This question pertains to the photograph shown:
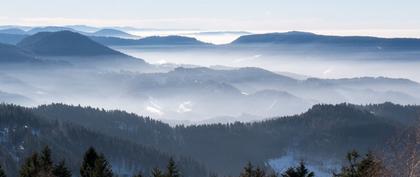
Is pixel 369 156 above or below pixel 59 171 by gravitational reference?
above

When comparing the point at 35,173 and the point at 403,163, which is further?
the point at 35,173

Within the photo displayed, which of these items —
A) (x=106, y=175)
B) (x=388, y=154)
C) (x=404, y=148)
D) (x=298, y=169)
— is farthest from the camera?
(x=106, y=175)

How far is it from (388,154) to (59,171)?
3324 centimetres

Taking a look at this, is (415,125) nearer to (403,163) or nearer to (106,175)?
(403,163)

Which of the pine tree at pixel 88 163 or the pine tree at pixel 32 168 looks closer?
the pine tree at pixel 32 168

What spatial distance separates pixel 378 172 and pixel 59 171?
3371cm

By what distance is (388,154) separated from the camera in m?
32.1

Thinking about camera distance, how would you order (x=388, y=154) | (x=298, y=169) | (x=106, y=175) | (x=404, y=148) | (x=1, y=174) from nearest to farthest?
(x=404, y=148)
(x=388, y=154)
(x=298, y=169)
(x=106, y=175)
(x=1, y=174)

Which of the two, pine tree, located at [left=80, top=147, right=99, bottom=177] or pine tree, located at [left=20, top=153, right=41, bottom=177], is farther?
pine tree, located at [left=80, top=147, right=99, bottom=177]

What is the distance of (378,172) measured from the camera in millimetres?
30859

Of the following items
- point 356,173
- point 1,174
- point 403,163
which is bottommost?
point 1,174

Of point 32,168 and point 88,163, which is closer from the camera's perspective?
point 32,168

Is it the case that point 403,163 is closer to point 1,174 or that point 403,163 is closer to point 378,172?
point 378,172

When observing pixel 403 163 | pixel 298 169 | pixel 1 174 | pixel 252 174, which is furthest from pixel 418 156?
pixel 1 174
